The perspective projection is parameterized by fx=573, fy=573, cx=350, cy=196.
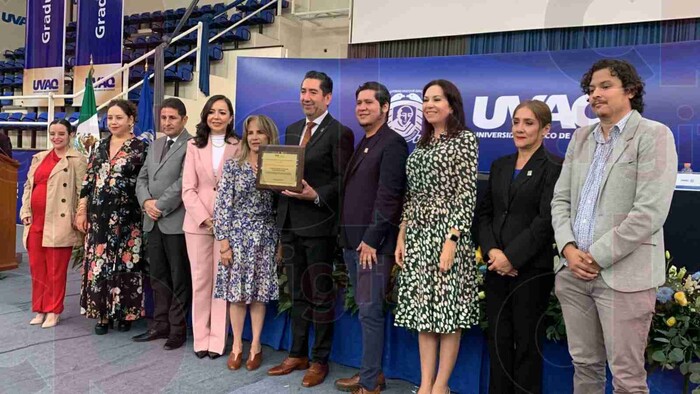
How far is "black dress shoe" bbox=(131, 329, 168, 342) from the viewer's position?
328 centimetres

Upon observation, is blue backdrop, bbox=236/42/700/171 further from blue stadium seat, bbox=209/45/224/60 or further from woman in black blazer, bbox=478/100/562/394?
blue stadium seat, bbox=209/45/224/60

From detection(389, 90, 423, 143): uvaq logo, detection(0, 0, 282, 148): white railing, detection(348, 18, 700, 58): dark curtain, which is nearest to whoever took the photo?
detection(389, 90, 423, 143): uvaq logo

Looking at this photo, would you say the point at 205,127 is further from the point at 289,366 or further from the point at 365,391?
the point at 365,391

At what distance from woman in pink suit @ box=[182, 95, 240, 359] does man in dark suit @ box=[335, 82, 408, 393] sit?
780 mm

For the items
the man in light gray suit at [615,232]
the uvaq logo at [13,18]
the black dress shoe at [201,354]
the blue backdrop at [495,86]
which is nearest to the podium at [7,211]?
the blue backdrop at [495,86]

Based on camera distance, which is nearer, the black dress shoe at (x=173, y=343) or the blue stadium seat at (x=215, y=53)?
the black dress shoe at (x=173, y=343)

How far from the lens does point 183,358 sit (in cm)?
→ 300

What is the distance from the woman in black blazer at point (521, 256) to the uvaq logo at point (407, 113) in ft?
6.72

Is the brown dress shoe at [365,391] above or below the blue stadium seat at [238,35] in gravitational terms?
below

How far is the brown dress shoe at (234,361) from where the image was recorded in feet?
9.37

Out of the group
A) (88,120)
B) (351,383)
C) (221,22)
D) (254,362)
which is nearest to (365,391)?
(351,383)

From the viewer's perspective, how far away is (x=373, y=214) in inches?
96.0

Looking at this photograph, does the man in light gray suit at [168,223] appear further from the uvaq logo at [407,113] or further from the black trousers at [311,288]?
the uvaq logo at [407,113]

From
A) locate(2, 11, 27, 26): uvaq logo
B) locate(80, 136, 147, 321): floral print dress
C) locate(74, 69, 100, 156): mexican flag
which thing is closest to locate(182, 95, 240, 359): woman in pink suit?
locate(80, 136, 147, 321): floral print dress
